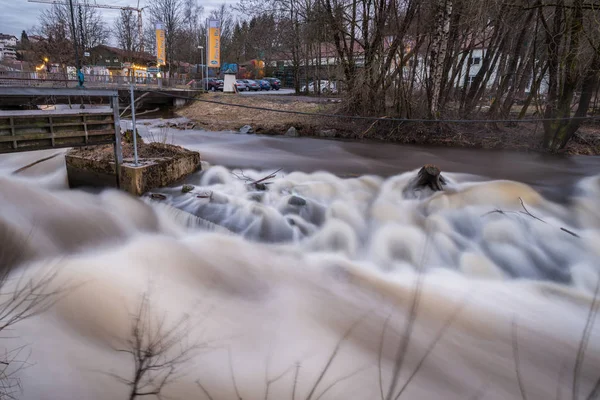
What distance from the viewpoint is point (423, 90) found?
1467 cm

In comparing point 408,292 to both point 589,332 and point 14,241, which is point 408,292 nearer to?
point 589,332

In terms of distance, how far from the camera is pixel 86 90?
586cm

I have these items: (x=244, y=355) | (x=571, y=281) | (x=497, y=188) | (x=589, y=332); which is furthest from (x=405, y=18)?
(x=244, y=355)

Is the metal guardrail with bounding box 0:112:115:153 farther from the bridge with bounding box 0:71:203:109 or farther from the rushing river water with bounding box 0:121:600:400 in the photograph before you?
the rushing river water with bounding box 0:121:600:400

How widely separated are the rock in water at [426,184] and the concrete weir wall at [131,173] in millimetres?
4247

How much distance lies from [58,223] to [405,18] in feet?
42.0

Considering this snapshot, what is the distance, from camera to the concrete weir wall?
6.62 metres

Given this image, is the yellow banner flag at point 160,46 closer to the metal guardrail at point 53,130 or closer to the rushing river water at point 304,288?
the rushing river water at point 304,288

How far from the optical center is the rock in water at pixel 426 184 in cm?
714

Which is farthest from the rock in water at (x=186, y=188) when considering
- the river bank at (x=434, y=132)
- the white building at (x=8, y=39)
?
the white building at (x=8, y=39)

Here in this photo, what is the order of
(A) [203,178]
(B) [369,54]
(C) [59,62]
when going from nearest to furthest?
(A) [203,178], (B) [369,54], (C) [59,62]

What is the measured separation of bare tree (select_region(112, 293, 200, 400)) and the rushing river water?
0.7 inches

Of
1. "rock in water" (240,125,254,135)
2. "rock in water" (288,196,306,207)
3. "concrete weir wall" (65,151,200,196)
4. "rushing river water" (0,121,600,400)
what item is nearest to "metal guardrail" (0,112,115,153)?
"concrete weir wall" (65,151,200,196)

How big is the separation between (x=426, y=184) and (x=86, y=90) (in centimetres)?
576
